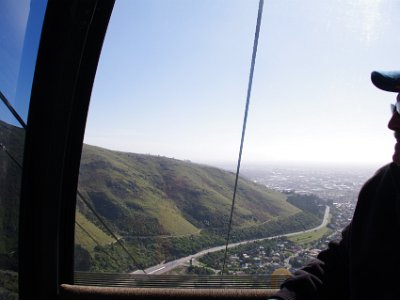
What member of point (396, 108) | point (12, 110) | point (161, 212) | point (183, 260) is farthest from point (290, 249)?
point (161, 212)

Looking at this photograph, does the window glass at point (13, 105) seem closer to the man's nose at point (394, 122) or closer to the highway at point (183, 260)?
the highway at point (183, 260)

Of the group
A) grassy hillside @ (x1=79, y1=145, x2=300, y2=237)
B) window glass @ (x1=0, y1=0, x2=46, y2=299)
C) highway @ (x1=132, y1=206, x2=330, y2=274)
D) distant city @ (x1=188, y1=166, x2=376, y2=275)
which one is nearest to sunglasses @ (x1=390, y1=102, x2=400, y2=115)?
distant city @ (x1=188, y1=166, x2=376, y2=275)

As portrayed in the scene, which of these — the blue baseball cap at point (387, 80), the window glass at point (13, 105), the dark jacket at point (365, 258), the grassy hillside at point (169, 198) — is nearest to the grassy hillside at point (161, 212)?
the grassy hillside at point (169, 198)

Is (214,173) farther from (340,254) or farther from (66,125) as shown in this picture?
(340,254)

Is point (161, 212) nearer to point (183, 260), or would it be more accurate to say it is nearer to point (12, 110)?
point (183, 260)

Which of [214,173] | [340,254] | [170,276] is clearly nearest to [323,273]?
[340,254]

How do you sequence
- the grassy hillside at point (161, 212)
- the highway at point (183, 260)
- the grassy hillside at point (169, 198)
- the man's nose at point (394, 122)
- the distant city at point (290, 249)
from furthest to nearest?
the grassy hillside at point (169, 198) → the grassy hillside at point (161, 212) → the highway at point (183, 260) → the distant city at point (290, 249) → the man's nose at point (394, 122)

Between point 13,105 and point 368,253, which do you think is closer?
point 368,253
